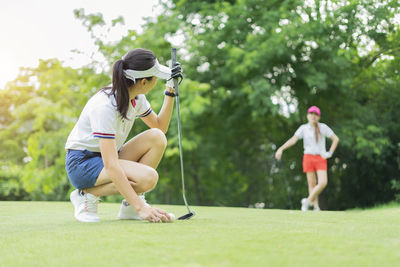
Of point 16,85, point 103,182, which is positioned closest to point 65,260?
point 103,182

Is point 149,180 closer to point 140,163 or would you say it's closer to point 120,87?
point 140,163

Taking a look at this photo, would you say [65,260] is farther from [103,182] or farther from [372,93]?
[372,93]

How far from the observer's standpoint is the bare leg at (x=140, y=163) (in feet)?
12.7

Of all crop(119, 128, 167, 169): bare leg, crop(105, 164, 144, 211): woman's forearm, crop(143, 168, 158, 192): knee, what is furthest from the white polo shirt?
crop(143, 168, 158, 192): knee

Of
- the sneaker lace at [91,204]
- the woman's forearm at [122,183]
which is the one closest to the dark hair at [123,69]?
the woman's forearm at [122,183]

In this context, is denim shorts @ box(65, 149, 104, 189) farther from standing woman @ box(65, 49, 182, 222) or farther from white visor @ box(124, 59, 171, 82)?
white visor @ box(124, 59, 171, 82)

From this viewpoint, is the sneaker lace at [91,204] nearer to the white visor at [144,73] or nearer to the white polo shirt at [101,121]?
the white polo shirt at [101,121]

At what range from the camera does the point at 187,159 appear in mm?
16281

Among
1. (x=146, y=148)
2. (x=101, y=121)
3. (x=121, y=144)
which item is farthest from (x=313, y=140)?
(x=101, y=121)

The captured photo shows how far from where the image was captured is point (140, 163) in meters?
4.17

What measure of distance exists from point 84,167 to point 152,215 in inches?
26.6

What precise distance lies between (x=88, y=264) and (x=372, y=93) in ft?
43.9

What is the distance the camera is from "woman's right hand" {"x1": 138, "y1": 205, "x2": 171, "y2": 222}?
3.61 m

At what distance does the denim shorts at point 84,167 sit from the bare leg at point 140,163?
5 centimetres
